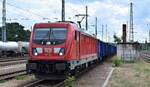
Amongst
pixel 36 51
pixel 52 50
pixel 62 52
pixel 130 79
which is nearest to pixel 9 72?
pixel 36 51

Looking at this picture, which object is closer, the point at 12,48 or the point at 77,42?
the point at 77,42

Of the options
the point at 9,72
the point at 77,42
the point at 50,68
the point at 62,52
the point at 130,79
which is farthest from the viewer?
the point at 9,72

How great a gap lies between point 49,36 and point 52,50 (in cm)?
92

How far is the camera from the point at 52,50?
14250 mm

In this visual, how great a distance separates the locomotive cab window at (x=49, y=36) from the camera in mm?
14531

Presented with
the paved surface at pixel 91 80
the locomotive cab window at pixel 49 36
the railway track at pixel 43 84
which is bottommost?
the paved surface at pixel 91 80

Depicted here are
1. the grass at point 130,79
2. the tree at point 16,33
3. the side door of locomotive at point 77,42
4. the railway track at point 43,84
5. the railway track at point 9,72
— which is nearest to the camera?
the railway track at point 43,84

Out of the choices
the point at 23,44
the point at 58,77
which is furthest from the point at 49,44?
the point at 23,44

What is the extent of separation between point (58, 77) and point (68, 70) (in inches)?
25.2

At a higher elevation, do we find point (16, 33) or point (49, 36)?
point (16, 33)

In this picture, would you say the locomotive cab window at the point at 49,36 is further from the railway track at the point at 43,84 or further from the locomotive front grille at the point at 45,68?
the railway track at the point at 43,84

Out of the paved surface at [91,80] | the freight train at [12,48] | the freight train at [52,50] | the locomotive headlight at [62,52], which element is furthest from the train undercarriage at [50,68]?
the freight train at [12,48]

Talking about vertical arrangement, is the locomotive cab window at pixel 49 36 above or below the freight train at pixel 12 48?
above

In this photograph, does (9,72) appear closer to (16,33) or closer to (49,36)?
(49,36)
